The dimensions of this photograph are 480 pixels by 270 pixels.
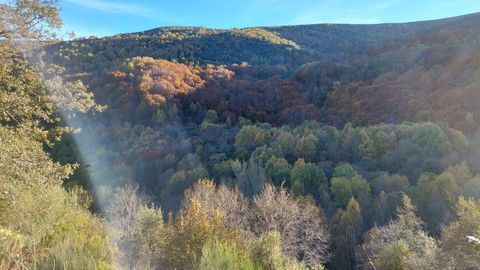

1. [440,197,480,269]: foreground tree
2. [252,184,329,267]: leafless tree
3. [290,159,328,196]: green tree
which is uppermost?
[440,197,480,269]: foreground tree

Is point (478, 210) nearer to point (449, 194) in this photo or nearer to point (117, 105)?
point (449, 194)

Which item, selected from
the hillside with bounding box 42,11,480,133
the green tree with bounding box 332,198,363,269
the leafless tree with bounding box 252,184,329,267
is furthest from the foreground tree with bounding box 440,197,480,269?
the hillside with bounding box 42,11,480,133

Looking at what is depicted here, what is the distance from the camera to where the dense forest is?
26.1 feet

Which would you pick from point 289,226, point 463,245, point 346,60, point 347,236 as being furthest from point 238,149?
point 346,60

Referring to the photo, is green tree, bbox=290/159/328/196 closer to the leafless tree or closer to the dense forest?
the dense forest

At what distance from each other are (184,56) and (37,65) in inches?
3232

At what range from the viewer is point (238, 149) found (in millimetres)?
51625

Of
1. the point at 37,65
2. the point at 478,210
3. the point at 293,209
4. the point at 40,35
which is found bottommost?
the point at 293,209

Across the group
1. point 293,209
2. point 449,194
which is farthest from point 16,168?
point 449,194

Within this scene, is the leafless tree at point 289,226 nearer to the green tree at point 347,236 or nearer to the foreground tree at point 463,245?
the green tree at point 347,236

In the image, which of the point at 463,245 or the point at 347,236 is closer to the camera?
the point at 463,245

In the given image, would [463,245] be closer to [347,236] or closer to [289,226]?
[289,226]

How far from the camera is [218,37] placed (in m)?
102

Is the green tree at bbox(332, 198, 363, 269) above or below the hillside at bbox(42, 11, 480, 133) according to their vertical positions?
below
